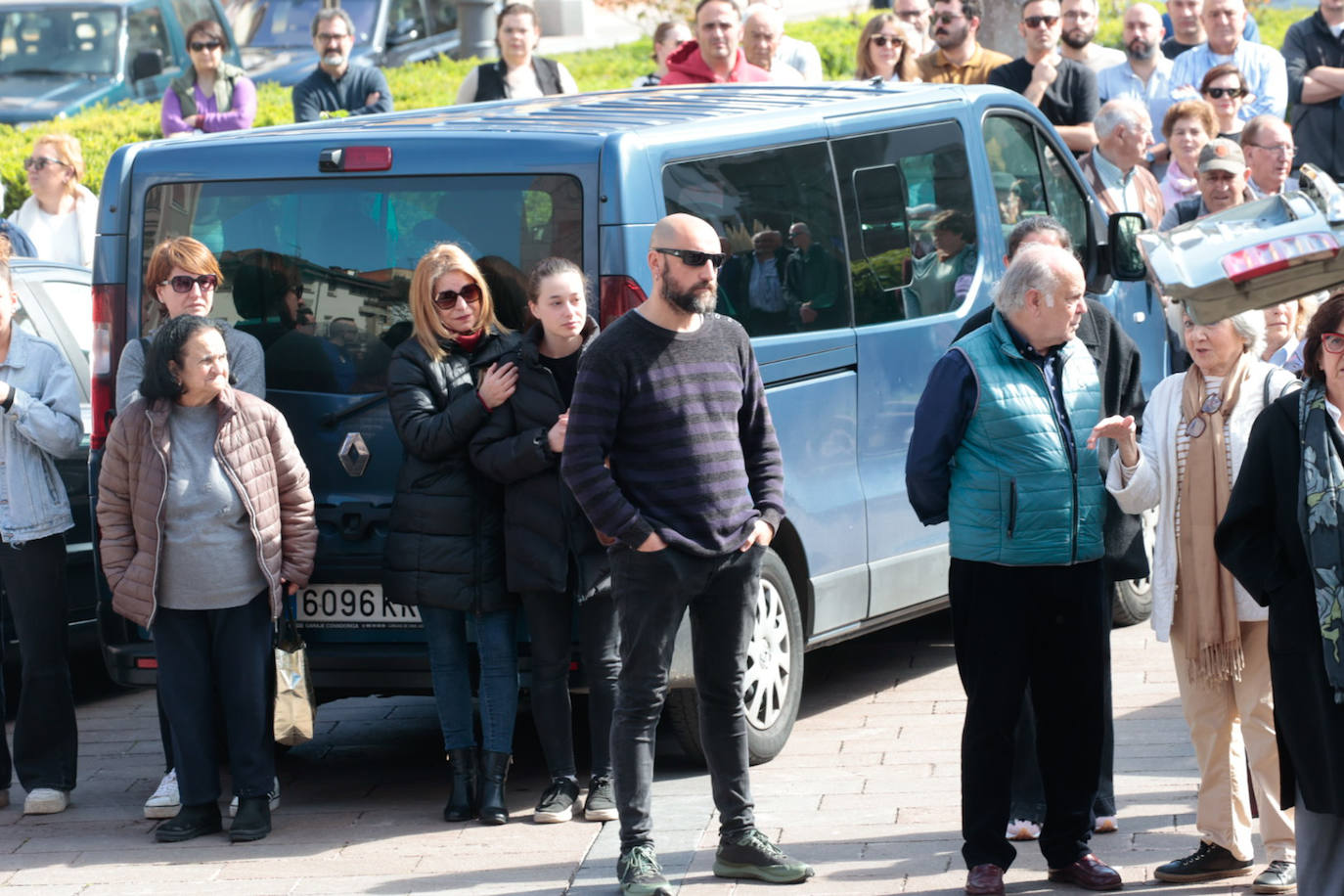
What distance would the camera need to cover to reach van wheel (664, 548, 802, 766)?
7051 mm

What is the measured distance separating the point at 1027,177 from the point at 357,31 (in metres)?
14.0

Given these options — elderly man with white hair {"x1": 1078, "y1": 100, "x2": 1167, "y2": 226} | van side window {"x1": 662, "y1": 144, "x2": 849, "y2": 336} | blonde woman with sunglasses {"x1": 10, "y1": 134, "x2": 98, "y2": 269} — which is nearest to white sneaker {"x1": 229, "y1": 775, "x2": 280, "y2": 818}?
van side window {"x1": 662, "y1": 144, "x2": 849, "y2": 336}

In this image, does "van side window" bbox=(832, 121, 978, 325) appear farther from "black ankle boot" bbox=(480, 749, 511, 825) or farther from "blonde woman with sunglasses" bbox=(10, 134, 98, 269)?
"blonde woman with sunglasses" bbox=(10, 134, 98, 269)

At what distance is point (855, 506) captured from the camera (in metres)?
7.48

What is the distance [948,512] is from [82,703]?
14.6 ft

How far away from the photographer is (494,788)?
22.4 ft

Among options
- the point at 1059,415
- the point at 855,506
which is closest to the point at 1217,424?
the point at 1059,415

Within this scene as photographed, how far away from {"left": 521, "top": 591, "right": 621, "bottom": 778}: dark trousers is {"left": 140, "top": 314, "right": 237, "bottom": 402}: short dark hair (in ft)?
4.18

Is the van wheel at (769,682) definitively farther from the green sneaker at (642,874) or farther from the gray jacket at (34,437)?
the gray jacket at (34,437)

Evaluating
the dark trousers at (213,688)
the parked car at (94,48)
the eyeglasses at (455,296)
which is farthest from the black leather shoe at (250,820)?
the parked car at (94,48)

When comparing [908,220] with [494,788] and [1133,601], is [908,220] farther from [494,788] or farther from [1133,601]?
[494,788]

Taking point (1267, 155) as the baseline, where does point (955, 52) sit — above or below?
above

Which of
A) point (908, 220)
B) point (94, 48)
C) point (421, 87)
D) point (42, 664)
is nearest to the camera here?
point (42, 664)

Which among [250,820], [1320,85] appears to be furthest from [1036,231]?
[1320,85]
